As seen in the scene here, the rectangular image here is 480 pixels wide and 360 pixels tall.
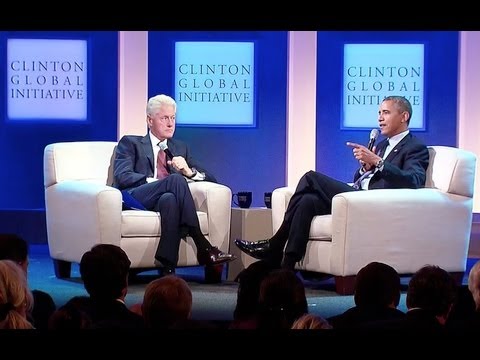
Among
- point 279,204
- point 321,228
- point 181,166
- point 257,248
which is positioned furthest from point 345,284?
point 181,166

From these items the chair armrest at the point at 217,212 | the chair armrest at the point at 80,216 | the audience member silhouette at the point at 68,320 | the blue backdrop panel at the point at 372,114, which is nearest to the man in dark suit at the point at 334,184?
the chair armrest at the point at 217,212

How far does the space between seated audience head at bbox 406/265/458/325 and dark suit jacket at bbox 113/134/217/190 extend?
339 cm

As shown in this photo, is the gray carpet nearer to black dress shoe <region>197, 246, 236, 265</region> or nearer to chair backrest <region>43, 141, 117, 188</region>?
black dress shoe <region>197, 246, 236, 265</region>

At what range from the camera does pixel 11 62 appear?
26.3 feet

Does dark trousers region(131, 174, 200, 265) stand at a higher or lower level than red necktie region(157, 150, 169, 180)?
lower

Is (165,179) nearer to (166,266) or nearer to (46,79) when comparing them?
(166,266)

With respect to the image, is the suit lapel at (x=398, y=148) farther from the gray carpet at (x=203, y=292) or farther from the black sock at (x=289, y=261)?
the black sock at (x=289, y=261)

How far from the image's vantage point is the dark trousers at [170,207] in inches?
229

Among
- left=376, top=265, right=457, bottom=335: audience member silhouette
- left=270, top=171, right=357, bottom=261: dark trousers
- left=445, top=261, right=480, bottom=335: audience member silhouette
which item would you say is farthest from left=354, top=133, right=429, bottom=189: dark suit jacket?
left=376, top=265, right=457, bottom=335: audience member silhouette

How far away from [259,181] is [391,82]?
1.32m

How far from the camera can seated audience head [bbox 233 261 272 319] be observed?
9.75ft

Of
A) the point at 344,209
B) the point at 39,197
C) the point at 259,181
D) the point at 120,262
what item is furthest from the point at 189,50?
the point at 120,262
